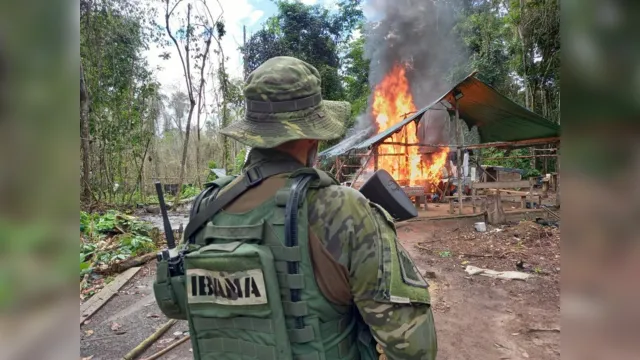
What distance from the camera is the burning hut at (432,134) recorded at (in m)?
9.78

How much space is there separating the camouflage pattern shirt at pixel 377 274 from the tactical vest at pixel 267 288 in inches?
3.2

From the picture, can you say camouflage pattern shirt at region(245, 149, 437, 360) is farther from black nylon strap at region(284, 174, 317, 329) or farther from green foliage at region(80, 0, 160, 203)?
green foliage at region(80, 0, 160, 203)

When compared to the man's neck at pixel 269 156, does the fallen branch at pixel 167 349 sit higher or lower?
lower

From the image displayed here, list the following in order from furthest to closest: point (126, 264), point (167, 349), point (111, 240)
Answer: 1. point (111, 240)
2. point (126, 264)
3. point (167, 349)

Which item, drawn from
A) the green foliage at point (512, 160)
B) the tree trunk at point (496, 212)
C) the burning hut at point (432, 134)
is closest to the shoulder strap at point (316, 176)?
the burning hut at point (432, 134)

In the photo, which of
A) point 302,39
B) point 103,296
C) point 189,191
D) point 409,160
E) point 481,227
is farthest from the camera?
point 302,39

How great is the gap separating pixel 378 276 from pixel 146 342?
362 centimetres

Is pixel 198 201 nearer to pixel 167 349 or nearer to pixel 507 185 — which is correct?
pixel 167 349

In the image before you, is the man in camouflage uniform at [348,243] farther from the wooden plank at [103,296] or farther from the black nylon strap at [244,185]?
the wooden plank at [103,296]

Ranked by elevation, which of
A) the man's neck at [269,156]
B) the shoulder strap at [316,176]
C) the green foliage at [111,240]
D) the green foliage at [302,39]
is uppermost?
the green foliage at [302,39]

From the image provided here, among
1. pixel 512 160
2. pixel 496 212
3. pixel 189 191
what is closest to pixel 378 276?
pixel 496 212

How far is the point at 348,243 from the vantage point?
1.14m
